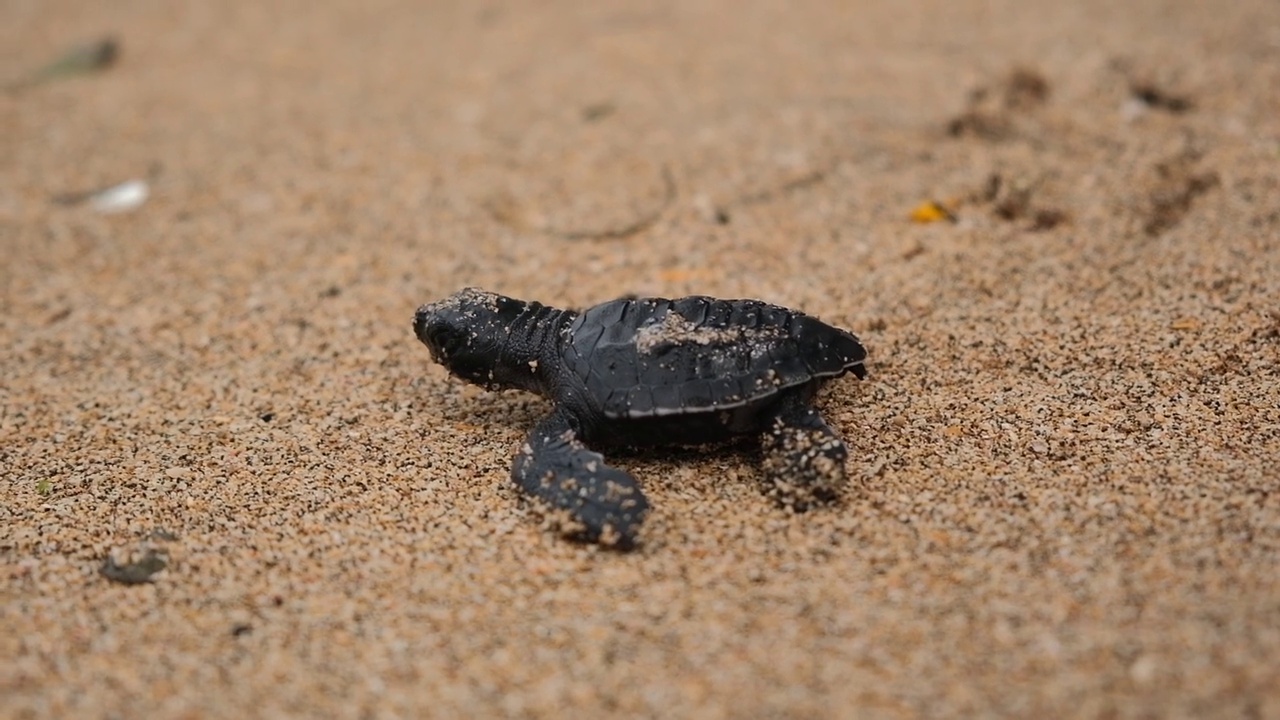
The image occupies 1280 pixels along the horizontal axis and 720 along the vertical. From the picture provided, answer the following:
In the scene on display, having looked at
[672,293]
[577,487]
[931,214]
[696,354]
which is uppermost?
[931,214]

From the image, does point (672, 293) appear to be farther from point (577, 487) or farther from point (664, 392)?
point (577, 487)

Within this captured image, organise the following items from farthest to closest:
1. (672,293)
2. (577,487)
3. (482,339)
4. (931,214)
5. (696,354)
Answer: (931,214)
(672,293)
(482,339)
(696,354)
(577,487)

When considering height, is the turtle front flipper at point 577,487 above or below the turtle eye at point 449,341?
below

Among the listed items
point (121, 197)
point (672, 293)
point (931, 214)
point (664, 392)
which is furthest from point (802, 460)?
point (121, 197)

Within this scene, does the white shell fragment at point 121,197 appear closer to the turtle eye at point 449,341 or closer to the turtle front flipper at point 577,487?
the turtle eye at point 449,341

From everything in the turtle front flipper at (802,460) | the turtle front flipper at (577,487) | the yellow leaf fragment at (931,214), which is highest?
the yellow leaf fragment at (931,214)

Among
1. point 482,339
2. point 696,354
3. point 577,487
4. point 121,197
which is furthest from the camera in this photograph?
point 121,197

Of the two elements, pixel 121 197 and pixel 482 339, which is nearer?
pixel 482 339

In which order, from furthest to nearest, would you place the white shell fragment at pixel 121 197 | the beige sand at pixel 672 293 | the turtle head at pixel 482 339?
1. the white shell fragment at pixel 121 197
2. the turtle head at pixel 482 339
3. the beige sand at pixel 672 293

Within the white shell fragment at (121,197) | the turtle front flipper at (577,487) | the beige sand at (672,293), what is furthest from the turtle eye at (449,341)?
the white shell fragment at (121,197)
